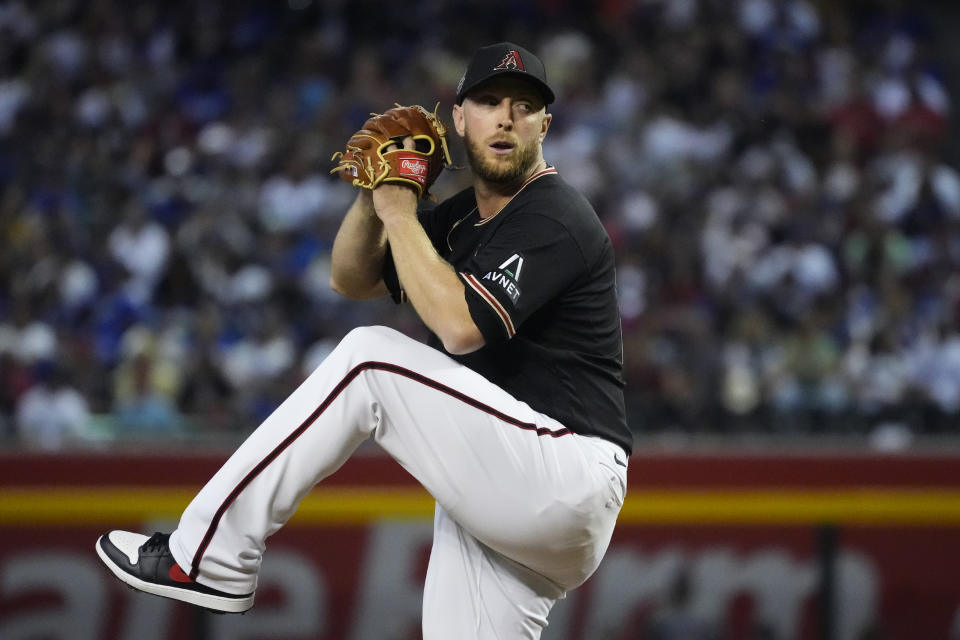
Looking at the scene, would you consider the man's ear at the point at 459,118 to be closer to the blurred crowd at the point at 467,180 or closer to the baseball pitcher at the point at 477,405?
the baseball pitcher at the point at 477,405

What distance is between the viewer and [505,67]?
9.89 feet

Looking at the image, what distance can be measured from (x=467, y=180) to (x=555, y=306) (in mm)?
6074

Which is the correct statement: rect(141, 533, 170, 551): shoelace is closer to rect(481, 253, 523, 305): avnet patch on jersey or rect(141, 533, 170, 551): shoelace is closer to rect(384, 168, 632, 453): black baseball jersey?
rect(384, 168, 632, 453): black baseball jersey

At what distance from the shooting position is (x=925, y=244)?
29.8 feet

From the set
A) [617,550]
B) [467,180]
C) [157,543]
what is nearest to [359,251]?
[157,543]

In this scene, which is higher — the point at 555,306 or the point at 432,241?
the point at 432,241

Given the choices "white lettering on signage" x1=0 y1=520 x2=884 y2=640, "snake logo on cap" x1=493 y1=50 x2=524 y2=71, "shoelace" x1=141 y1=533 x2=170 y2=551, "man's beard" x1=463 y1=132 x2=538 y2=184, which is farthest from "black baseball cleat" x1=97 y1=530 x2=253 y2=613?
"white lettering on signage" x1=0 y1=520 x2=884 y2=640

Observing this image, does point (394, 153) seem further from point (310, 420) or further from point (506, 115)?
point (310, 420)

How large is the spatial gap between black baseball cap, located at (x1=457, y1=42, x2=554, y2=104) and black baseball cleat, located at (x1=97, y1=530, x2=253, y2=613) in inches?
53.7

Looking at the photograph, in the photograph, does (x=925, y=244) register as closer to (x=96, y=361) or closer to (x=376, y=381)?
(x=96, y=361)

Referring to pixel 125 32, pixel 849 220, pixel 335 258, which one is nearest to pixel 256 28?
pixel 125 32

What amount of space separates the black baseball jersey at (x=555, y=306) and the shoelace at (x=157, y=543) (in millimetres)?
860

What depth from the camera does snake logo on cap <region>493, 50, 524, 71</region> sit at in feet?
9.89

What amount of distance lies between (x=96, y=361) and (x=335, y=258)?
4.66m
